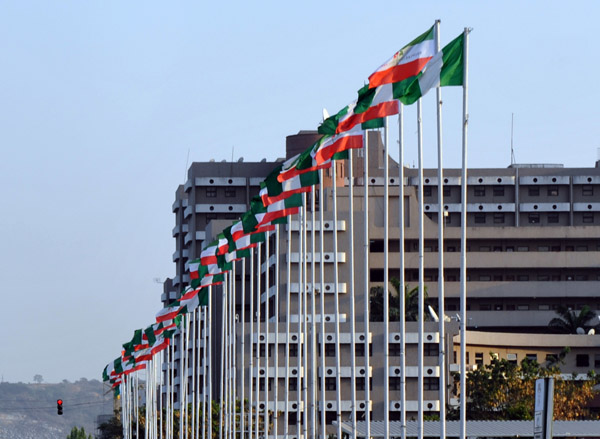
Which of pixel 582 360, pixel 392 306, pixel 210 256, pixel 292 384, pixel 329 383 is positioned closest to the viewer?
pixel 210 256

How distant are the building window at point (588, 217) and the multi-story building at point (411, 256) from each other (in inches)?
6.0

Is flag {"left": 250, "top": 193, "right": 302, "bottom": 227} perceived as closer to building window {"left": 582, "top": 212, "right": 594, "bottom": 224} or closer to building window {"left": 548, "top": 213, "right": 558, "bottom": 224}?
building window {"left": 548, "top": 213, "right": 558, "bottom": 224}

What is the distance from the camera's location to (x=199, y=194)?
527 ft

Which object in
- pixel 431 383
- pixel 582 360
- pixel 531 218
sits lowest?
pixel 431 383

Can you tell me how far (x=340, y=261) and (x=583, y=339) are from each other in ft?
73.0

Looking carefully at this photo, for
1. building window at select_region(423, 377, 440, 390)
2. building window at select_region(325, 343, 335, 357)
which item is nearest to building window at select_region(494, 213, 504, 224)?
building window at select_region(423, 377, 440, 390)

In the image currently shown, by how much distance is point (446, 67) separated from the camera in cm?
3553

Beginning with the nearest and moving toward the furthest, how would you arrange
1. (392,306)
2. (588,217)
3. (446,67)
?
(446,67) < (392,306) < (588,217)

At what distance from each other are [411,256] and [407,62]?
98749mm

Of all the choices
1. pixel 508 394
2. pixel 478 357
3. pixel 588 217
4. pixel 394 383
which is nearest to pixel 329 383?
pixel 394 383

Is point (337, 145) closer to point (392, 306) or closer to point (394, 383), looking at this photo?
point (394, 383)

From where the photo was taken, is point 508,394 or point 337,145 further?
point 508,394

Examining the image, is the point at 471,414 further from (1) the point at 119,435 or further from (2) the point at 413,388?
(1) the point at 119,435

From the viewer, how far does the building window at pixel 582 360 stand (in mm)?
129000
